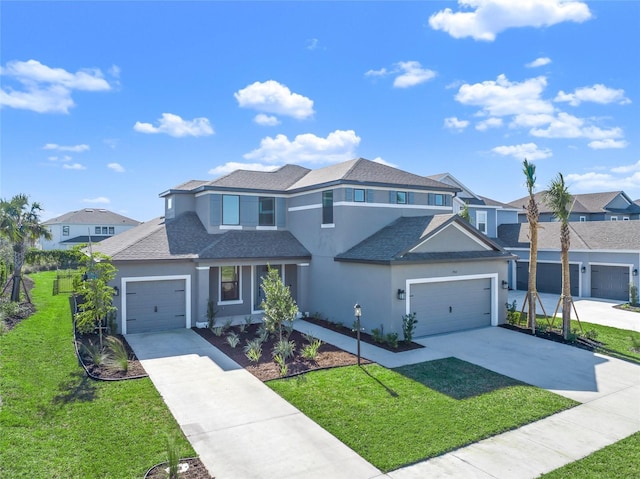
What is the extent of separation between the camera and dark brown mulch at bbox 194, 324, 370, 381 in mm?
10970

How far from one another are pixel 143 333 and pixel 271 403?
825cm

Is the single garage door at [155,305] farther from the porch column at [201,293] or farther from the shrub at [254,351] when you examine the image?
the shrub at [254,351]

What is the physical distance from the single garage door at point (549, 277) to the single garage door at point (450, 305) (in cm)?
1107

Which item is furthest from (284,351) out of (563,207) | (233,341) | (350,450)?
(563,207)

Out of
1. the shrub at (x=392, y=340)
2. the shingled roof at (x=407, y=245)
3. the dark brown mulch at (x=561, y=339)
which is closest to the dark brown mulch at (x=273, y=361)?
the shrub at (x=392, y=340)

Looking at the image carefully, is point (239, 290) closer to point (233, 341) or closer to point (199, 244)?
point (199, 244)

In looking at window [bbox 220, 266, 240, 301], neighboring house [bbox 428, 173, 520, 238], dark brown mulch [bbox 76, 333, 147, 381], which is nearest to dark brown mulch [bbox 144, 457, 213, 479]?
dark brown mulch [bbox 76, 333, 147, 381]

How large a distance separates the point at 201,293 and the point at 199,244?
2333mm

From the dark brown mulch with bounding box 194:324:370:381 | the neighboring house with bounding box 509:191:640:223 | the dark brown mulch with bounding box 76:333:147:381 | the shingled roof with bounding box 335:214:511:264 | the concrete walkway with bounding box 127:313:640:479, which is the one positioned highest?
the neighboring house with bounding box 509:191:640:223

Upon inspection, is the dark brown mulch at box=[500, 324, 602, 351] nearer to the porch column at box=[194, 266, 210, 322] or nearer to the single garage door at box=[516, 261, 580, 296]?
the single garage door at box=[516, 261, 580, 296]

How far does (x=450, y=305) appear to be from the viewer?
15477 millimetres

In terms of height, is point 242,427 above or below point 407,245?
below

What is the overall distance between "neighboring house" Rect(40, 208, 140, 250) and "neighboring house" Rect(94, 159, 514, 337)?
36797mm

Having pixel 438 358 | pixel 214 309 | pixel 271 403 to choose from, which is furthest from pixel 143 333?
pixel 438 358
